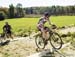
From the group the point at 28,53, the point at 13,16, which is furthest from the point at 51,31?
the point at 13,16

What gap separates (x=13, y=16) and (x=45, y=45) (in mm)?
87199

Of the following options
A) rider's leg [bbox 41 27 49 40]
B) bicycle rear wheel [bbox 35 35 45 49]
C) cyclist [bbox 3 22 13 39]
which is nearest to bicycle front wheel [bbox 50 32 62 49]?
rider's leg [bbox 41 27 49 40]

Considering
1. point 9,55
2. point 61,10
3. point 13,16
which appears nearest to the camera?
point 9,55

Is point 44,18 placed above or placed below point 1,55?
above

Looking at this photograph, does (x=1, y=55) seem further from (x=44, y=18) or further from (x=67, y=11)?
(x=67, y=11)

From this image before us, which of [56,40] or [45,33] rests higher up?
[45,33]

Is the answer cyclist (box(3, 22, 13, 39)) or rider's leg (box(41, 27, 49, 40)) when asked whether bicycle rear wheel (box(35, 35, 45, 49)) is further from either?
cyclist (box(3, 22, 13, 39))

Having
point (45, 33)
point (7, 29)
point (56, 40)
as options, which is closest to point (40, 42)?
point (45, 33)

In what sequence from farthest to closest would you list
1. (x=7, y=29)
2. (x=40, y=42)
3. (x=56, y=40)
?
(x=7, y=29) < (x=40, y=42) < (x=56, y=40)

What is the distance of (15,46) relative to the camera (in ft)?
47.7

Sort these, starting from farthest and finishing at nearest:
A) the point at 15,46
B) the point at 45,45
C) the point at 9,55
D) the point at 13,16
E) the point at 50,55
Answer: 1. the point at 13,16
2. the point at 15,46
3. the point at 45,45
4. the point at 9,55
5. the point at 50,55

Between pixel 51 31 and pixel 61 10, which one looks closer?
pixel 51 31

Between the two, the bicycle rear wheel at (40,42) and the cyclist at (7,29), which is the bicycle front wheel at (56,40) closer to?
the bicycle rear wheel at (40,42)

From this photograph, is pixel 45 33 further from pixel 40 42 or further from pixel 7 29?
pixel 7 29
